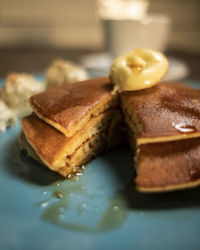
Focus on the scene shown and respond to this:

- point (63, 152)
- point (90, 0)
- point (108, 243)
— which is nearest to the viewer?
point (108, 243)

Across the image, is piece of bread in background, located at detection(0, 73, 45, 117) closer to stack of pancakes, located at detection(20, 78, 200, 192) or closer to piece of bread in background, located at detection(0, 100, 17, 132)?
piece of bread in background, located at detection(0, 100, 17, 132)

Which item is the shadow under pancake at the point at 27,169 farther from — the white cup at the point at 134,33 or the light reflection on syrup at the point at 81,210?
the white cup at the point at 134,33

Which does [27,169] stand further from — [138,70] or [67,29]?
[67,29]

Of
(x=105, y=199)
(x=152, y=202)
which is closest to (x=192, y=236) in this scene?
(x=152, y=202)

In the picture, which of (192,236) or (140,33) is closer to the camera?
(192,236)

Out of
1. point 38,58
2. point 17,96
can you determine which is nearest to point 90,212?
point 17,96

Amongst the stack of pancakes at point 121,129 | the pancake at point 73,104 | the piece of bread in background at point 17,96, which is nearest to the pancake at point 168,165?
the stack of pancakes at point 121,129

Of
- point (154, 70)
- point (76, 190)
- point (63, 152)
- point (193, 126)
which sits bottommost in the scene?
point (76, 190)

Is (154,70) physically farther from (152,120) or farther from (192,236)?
(192,236)

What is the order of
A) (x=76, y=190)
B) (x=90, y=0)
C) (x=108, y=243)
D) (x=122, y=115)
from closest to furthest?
(x=108, y=243)
(x=76, y=190)
(x=122, y=115)
(x=90, y=0)
